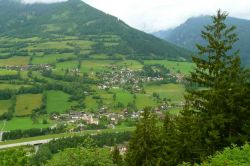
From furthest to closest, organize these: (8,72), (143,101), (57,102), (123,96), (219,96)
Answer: (8,72)
(123,96)
(143,101)
(57,102)
(219,96)

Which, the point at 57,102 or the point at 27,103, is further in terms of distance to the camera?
the point at 57,102

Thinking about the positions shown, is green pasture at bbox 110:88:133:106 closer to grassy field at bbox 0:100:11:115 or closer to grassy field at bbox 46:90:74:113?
grassy field at bbox 46:90:74:113

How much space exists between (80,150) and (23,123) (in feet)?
368

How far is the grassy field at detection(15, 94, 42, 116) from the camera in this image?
15275cm

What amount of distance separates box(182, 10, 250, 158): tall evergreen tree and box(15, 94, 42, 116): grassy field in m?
121

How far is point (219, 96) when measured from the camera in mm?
34938

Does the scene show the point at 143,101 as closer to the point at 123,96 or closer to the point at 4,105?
the point at 123,96

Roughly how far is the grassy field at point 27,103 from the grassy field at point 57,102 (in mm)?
3557

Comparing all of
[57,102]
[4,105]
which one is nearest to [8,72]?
[4,105]

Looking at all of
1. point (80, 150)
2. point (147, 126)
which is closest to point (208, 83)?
point (147, 126)

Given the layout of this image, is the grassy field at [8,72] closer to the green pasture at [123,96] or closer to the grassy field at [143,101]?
the green pasture at [123,96]

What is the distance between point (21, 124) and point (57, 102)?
2413cm

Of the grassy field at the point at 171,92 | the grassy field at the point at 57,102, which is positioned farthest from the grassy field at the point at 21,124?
the grassy field at the point at 171,92

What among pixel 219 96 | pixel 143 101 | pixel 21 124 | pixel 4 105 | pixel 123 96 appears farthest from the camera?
pixel 123 96
